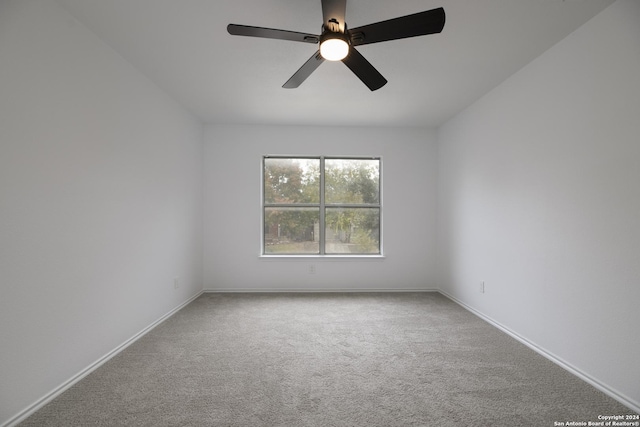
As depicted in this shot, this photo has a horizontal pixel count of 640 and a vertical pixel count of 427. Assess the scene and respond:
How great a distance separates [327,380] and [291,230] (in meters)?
2.71

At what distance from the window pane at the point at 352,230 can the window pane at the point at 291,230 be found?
0.20 m

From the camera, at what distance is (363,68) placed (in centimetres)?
209

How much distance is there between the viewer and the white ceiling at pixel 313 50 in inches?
77.0

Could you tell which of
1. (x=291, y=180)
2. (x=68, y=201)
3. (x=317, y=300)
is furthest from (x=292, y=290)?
(x=68, y=201)

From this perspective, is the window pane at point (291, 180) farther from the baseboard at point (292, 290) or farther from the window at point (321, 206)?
the baseboard at point (292, 290)

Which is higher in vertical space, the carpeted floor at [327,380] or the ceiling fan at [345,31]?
the ceiling fan at [345,31]

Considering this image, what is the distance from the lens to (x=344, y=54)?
6.05ft

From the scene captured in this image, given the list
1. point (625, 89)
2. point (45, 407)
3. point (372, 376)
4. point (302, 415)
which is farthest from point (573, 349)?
point (45, 407)

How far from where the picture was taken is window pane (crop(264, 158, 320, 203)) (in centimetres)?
459

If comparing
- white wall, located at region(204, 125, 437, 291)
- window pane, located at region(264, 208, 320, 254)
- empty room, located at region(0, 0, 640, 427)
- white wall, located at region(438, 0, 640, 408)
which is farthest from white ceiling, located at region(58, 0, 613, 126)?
window pane, located at region(264, 208, 320, 254)

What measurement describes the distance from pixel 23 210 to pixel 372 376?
2.41 m

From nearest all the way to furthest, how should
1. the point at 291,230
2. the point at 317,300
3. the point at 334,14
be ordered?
the point at 334,14
the point at 317,300
the point at 291,230

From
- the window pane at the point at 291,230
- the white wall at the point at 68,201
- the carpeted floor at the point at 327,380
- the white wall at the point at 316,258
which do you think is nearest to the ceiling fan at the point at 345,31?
the white wall at the point at 68,201

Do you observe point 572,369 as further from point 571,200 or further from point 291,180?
point 291,180
